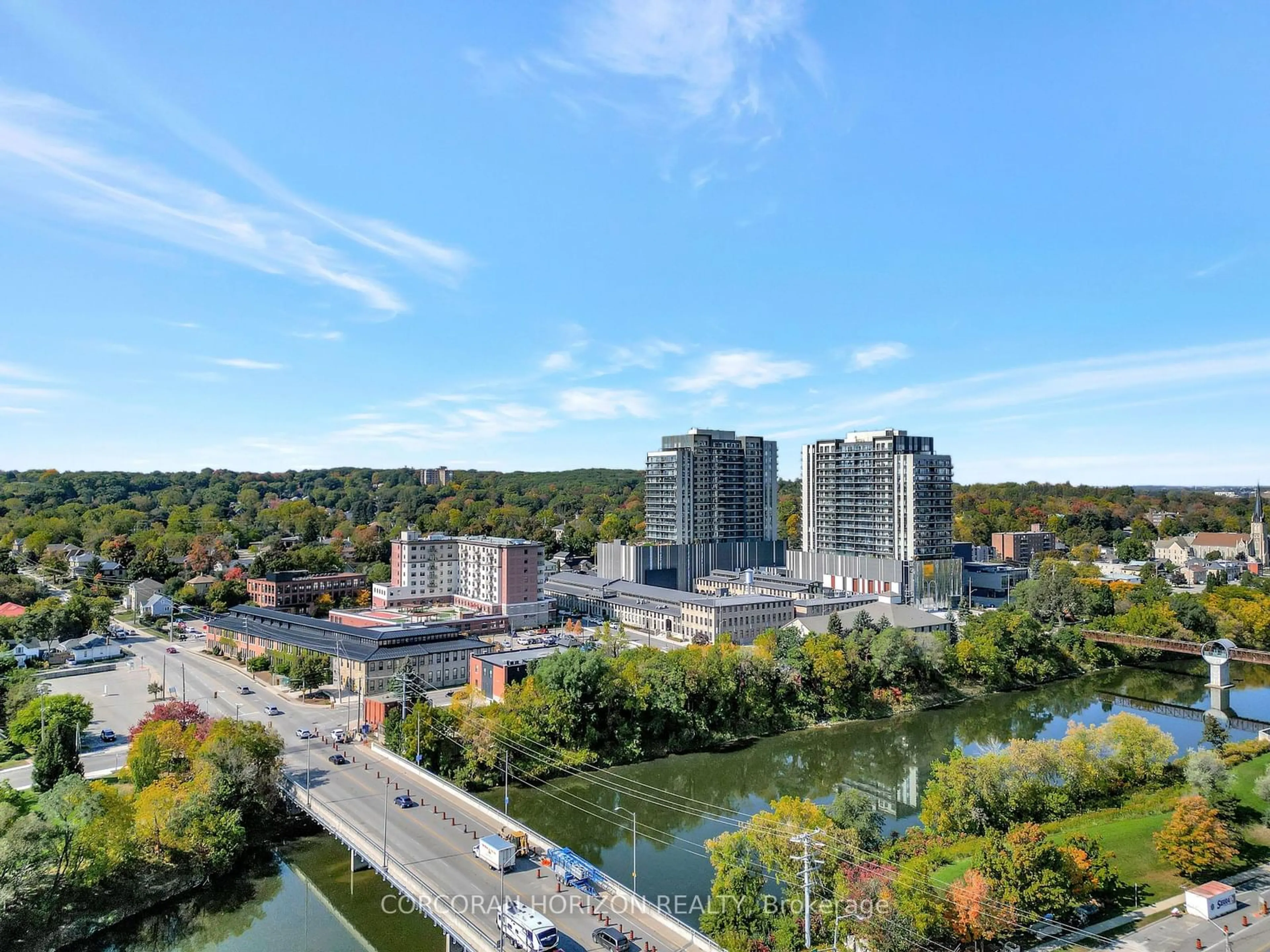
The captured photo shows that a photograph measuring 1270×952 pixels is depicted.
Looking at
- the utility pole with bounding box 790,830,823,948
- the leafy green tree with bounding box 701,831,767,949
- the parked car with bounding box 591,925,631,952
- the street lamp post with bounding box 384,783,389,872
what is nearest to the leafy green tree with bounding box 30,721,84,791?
the street lamp post with bounding box 384,783,389,872

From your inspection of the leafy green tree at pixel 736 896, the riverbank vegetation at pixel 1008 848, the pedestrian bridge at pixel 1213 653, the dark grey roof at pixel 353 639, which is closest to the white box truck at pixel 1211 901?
the riverbank vegetation at pixel 1008 848

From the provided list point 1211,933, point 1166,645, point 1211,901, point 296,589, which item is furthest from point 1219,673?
point 296,589

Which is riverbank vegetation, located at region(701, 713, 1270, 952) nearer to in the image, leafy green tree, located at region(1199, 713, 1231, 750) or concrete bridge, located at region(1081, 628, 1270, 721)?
leafy green tree, located at region(1199, 713, 1231, 750)

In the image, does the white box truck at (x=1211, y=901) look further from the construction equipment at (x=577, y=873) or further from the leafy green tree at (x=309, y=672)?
the leafy green tree at (x=309, y=672)

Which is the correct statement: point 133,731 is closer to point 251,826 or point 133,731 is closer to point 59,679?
point 251,826

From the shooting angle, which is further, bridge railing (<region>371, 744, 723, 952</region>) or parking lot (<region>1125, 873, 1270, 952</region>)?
parking lot (<region>1125, 873, 1270, 952</region>)
